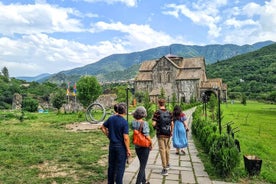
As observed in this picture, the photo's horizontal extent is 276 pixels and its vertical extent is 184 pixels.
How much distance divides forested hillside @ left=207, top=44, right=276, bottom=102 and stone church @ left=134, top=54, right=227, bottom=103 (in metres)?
14.4

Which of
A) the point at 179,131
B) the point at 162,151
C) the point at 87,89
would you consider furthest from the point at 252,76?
the point at 162,151

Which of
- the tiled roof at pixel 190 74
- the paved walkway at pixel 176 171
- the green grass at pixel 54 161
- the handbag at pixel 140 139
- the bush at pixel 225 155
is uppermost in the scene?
the tiled roof at pixel 190 74

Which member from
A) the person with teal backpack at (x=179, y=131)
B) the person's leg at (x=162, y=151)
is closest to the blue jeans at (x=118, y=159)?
the person's leg at (x=162, y=151)

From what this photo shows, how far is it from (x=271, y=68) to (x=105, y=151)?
257ft

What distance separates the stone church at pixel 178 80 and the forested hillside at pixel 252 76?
14.4 metres

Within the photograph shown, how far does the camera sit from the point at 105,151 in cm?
838

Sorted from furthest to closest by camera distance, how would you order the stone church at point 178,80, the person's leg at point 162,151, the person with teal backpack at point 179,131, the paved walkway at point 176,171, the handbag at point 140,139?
the stone church at point 178,80 → the person with teal backpack at point 179,131 → the person's leg at point 162,151 → the paved walkway at point 176,171 → the handbag at point 140,139

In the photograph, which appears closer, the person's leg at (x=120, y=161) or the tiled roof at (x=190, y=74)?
the person's leg at (x=120, y=161)

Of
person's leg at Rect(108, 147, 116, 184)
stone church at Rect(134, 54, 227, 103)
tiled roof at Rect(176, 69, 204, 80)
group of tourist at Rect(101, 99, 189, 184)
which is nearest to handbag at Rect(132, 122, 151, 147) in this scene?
group of tourist at Rect(101, 99, 189, 184)

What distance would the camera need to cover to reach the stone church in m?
45.1

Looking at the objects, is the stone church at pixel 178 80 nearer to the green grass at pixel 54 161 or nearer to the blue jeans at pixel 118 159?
the green grass at pixel 54 161

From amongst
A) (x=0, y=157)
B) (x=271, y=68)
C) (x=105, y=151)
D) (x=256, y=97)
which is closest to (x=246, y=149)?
(x=105, y=151)

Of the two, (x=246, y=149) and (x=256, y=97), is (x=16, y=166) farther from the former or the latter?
(x=256, y=97)

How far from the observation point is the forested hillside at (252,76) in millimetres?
61531
